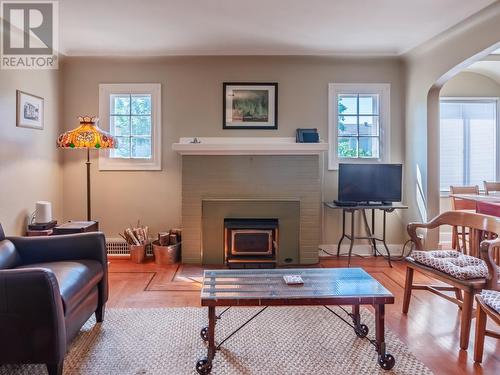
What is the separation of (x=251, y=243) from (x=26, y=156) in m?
2.57

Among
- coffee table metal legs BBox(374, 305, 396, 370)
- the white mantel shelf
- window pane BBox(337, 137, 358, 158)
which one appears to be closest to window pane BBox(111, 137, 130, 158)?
the white mantel shelf

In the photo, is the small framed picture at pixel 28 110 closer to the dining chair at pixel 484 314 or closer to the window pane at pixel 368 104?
the window pane at pixel 368 104

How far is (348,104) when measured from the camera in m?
4.38

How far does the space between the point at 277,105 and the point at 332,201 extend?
1.41 m

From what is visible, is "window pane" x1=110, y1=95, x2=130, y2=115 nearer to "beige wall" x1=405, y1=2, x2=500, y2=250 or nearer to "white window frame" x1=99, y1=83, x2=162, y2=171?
"white window frame" x1=99, y1=83, x2=162, y2=171

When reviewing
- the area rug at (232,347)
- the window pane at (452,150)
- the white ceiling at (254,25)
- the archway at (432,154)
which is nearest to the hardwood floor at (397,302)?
the area rug at (232,347)

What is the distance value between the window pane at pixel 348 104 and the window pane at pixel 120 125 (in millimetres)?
2743

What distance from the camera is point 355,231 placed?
14.3ft

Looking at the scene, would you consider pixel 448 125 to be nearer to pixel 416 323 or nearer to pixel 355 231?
pixel 355 231

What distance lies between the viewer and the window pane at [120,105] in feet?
14.2

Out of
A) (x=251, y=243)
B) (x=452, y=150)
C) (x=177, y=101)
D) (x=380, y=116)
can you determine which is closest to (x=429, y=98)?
(x=380, y=116)

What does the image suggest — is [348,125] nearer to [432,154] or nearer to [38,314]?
[432,154]

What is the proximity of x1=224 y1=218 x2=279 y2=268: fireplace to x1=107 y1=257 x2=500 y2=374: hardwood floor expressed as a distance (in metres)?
0.44

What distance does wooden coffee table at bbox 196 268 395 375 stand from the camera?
6.09 feet
